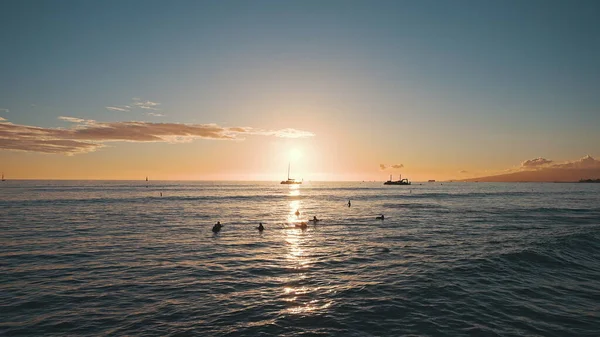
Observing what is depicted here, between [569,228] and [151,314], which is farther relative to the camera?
[569,228]

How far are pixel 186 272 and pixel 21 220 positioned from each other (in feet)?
132

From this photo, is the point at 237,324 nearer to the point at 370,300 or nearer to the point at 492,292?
the point at 370,300

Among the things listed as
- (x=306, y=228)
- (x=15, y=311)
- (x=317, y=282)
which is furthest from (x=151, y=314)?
(x=306, y=228)

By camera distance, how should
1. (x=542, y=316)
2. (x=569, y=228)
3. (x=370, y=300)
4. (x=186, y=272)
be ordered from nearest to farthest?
(x=542, y=316)
(x=370, y=300)
(x=186, y=272)
(x=569, y=228)

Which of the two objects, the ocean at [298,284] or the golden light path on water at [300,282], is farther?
the golden light path on water at [300,282]

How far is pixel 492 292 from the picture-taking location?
17.8 m

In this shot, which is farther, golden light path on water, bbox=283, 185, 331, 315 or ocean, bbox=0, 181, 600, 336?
golden light path on water, bbox=283, 185, 331, 315

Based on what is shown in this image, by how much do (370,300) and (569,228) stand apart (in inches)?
1498

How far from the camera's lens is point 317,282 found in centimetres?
1933

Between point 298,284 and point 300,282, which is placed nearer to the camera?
point 298,284

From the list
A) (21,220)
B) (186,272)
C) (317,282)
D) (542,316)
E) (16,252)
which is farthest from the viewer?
(21,220)

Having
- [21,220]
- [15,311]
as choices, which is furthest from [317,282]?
[21,220]

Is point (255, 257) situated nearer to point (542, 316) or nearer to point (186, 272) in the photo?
point (186, 272)

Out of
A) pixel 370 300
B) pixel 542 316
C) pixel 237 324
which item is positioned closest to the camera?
pixel 237 324
